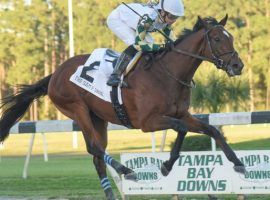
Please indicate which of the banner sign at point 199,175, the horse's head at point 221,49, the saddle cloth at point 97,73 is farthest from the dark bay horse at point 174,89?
the banner sign at point 199,175

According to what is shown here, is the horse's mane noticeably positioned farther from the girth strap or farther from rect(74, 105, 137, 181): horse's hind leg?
rect(74, 105, 137, 181): horse's hind leg

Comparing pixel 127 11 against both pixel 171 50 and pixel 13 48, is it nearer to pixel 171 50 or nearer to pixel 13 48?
pixel 171 50

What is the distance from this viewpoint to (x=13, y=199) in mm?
8164

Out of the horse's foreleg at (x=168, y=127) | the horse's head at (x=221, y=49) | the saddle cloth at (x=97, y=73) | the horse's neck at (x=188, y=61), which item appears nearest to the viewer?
the horse's head at (x=221, y=49)

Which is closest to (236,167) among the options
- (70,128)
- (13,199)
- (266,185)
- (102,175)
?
(266,185)

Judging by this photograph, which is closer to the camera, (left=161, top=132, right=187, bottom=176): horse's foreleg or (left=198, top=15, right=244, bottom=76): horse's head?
(left=198, top=15, right=244, bottom=76): horse's head

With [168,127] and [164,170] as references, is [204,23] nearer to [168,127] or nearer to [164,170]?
[168,127]

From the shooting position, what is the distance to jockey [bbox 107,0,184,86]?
6.93 metres

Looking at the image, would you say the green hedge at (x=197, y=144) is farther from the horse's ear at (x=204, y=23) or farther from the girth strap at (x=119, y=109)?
the horse's ear at (x=204, y=23)

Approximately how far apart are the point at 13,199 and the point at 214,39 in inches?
128

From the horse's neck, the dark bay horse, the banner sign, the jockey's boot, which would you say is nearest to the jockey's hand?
the dark bay horse

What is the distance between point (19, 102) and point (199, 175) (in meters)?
2.62

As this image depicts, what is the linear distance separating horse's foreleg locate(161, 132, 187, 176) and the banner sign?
0.39 m

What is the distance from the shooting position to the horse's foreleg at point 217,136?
6.55 meters
